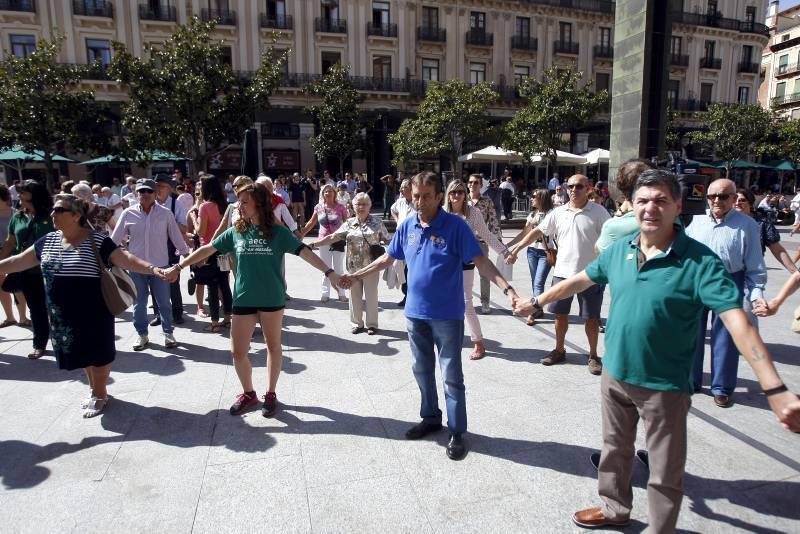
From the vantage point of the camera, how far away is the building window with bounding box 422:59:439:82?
31.4m

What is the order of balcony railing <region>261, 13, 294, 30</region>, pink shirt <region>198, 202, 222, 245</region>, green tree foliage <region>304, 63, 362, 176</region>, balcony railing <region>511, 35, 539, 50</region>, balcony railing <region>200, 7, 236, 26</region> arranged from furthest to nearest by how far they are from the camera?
balcony railing <region>511, 35, 539, 50</region>, balcony railing <region>261, 13, 294, 30</region>, balcony railing <region>200, 7, 236, 26</region>, green tree foliage <region>304, 63, 362, 176</region>, pink shirt <region>198, 202, 222, 245</region>

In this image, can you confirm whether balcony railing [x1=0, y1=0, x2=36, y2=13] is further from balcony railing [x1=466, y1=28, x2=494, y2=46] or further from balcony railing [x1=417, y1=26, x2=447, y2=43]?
balcony railing [x1=466, y1=28, x2=494, y2=46]

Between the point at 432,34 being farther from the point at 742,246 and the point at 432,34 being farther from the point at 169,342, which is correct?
the point at 742,246

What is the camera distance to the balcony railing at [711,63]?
37.0 metres

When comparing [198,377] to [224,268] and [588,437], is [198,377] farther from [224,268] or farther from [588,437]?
[588,437]

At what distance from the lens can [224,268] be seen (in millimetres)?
6062

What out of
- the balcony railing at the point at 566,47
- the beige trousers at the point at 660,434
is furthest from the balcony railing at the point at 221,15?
the beige trousers at the point at 660,434

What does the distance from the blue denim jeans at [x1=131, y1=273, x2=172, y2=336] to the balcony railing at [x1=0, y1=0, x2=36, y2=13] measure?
1103 inches

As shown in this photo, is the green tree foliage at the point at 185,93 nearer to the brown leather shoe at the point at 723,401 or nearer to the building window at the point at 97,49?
the building window at the point at 97,49

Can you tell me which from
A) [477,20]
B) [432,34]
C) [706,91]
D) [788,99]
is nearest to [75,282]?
[432,34]

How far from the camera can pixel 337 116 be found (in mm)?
24703

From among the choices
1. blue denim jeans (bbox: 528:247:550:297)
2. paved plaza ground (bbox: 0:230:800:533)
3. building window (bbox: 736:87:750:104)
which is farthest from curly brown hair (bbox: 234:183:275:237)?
building window (bbox: 736:87:750:104)

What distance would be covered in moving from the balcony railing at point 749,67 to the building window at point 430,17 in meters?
23.8

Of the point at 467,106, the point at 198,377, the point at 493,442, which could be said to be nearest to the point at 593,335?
the point at 493,442
